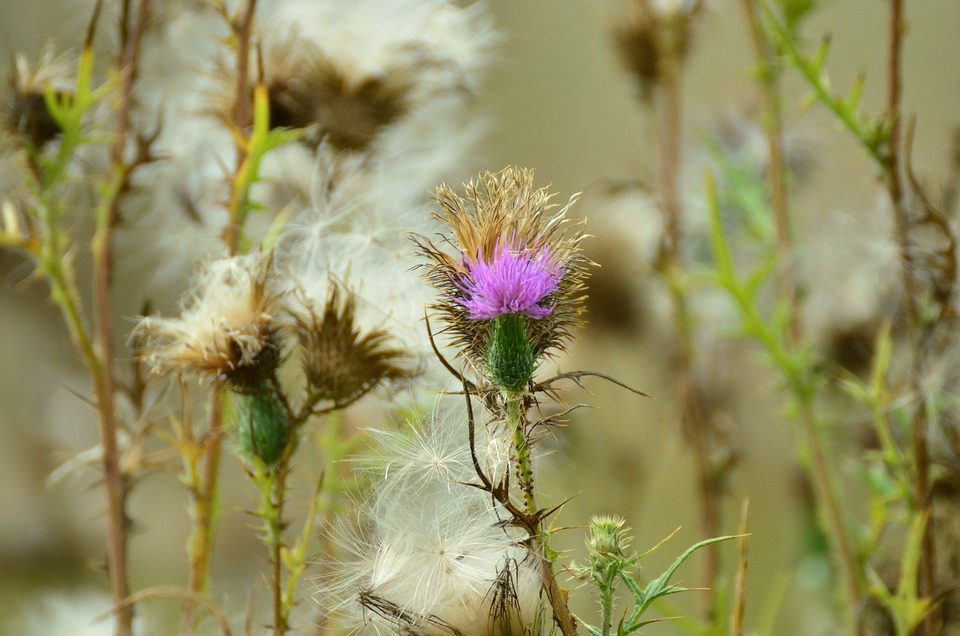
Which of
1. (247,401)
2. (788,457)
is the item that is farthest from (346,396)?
(788,457)

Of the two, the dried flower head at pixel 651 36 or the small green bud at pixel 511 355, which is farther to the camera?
the dried flower head at pixel 651 36

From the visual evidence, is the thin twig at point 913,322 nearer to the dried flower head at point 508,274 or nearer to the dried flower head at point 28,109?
the dried flower head at point 508,274

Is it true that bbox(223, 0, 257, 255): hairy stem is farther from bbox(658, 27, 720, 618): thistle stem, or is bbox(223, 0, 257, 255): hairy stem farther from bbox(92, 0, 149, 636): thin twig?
bbox(658, 27, 720, 618): thistle stem

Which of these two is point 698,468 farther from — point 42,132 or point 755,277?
point 42,132

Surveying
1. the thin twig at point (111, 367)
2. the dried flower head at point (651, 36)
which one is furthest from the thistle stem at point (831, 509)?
the thin twig at point (111, 367)

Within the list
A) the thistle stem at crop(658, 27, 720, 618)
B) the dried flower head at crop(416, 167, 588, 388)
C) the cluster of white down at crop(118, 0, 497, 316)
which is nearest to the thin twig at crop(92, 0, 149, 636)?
the cluster of white down at crop(118, 0, 497, 316)
